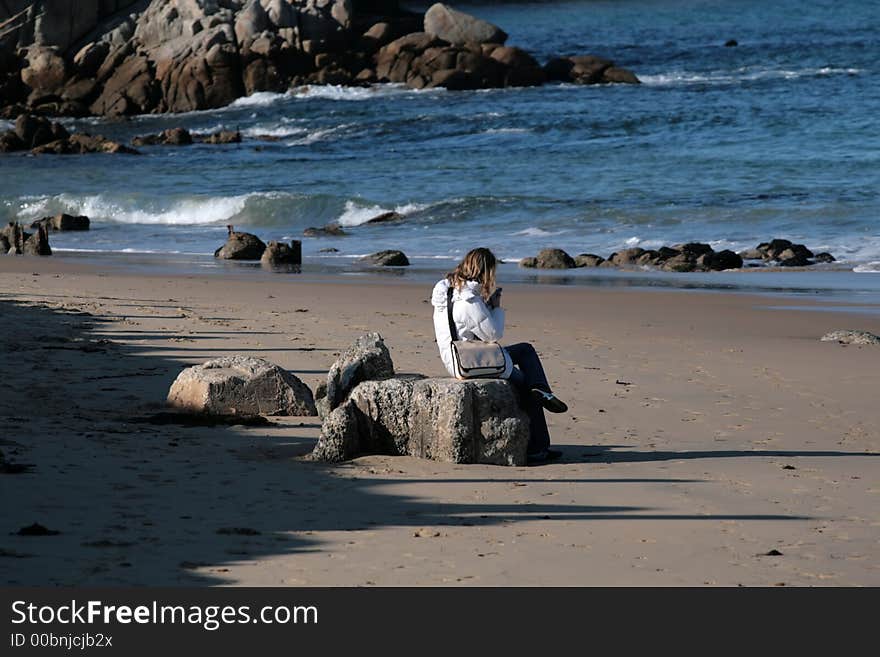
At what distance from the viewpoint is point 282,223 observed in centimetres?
2912

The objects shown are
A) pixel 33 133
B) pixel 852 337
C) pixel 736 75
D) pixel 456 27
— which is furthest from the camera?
pixel 456 27

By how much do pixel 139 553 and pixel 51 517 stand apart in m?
0.74

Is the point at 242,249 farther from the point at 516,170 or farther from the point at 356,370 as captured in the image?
the point at 356,370

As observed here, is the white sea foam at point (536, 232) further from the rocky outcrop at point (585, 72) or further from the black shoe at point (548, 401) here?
the rocky outcrop at point (585, 72)

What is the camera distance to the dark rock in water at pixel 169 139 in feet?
153

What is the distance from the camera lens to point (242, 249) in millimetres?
22641

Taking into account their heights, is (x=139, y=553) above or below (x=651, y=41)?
below

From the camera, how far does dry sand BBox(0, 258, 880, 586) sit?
5.82m

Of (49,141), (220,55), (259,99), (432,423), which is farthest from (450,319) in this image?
(220,55)

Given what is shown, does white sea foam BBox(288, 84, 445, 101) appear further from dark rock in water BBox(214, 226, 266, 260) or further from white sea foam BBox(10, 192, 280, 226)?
dark rock in water BBox(214, 226, 266, 260)

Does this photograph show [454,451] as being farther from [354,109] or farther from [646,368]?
[354,109]

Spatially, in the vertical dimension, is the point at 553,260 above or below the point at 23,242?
below

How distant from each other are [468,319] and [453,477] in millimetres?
1002

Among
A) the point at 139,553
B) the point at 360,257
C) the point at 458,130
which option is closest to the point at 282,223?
the point at 360,257
